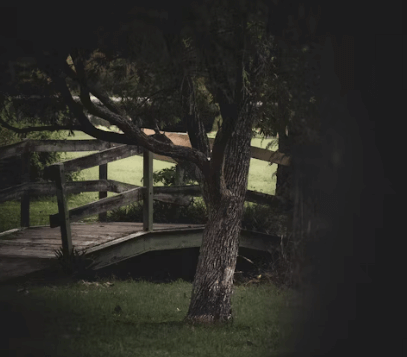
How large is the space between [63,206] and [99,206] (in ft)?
2.81

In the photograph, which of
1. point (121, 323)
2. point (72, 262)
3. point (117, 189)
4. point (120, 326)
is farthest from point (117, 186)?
point (120, 326)

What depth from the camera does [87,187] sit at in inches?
426

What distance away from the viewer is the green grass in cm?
641

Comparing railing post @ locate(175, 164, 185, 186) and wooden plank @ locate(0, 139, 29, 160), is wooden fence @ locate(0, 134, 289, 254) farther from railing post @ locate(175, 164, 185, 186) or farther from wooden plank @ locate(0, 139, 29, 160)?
railing post @ locate(175, 164, 185, 186)

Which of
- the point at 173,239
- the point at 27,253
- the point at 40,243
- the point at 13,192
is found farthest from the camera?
the point at 173,239

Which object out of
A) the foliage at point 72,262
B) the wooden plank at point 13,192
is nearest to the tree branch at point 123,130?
the foliage at point 72,262

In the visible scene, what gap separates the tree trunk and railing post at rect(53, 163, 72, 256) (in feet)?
5.53

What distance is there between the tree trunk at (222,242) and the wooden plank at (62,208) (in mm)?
1685

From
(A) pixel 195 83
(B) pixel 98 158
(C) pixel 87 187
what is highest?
(A) pixel 195 83

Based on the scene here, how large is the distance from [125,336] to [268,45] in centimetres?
323

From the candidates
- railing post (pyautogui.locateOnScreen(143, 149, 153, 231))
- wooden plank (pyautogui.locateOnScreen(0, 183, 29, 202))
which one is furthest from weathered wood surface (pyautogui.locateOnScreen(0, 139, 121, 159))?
railing post (pyautogui.locateOnScreen(143, 149, 153, 231))

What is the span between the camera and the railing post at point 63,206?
8.57 m

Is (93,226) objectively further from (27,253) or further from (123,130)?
(123,130)

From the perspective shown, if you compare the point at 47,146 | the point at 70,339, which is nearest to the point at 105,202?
the point at 47,146
